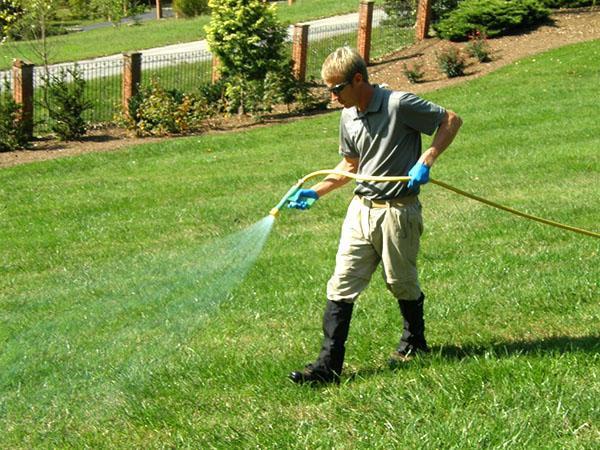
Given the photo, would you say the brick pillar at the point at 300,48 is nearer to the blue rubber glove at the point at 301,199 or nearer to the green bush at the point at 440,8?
the green bush at the point at 440,8

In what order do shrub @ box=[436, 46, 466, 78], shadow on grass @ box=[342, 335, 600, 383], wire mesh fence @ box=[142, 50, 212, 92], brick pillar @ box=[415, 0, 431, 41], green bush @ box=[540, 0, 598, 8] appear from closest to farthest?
shadow on grass @ box=[342, 335, 600, 383], shrub @ box=[436, 46, 466, 78], wire mesh fence @ box=[142, 50, 212, 92], green bush @ box=[540, 0, 598, 8], brick pillar @ box=[415, 0, 431, 41]

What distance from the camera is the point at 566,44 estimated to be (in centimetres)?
2272

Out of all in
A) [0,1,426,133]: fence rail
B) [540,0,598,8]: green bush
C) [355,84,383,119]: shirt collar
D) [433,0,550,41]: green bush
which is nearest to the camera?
[355,84,383,119]: shirt collar

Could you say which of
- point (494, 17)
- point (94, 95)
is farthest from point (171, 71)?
point (494, 17)

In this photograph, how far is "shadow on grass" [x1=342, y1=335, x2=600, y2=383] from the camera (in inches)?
218

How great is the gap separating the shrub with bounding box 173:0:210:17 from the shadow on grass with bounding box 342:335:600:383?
4147 centimetres

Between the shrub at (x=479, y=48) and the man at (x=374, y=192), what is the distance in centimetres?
1714

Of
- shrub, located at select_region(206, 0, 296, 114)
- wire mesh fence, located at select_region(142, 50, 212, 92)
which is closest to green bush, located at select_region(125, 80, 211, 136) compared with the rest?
shrub, located at select_region(206, 0, 296, 114)

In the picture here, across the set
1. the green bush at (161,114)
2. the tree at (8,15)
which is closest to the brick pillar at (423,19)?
the green bush at (161,114)

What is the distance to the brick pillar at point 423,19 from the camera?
2595 centimetres

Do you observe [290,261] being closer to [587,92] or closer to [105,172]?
[105,172]

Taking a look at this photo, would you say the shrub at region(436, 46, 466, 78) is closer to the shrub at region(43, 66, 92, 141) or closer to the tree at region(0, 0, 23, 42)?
the shrub at region(43, 66, 92, 141)

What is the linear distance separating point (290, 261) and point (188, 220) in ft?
8.18

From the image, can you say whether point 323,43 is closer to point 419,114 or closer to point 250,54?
point 250,54
